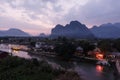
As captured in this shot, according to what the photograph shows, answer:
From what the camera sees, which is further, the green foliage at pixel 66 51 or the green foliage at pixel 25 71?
the green foliage at pixel 66 51

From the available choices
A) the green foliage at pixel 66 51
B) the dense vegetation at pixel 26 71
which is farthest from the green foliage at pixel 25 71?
the green foliage at pixel 66 51

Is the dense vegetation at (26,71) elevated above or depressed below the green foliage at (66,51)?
below

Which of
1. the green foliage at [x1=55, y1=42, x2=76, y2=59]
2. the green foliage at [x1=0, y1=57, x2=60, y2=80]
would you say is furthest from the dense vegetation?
the green foliage at [x1=55, y1=42, x2=76, y2=59]

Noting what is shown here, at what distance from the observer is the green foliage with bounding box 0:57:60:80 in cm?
1783

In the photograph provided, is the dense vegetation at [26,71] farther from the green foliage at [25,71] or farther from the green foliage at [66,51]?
the green foliage at [66,51]

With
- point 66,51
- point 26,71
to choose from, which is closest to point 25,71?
point 26,71

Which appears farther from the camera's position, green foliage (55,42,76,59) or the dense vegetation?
green foliage (55,42,76,59)

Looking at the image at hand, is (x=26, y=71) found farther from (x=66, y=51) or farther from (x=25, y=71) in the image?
(x=66, y=51)

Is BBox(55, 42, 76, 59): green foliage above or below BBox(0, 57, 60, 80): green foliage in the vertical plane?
above

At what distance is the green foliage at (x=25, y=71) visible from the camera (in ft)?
58.5

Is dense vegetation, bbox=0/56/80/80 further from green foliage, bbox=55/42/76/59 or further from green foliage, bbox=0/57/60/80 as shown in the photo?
green foliage, bbox=55/42/76/59

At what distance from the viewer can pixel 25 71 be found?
19.3 metres

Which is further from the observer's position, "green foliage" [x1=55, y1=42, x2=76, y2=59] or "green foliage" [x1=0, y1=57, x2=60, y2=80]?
"green foliage" [x1=55, y1=42, x2=76, y2=59]

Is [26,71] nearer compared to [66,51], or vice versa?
[26,71]
